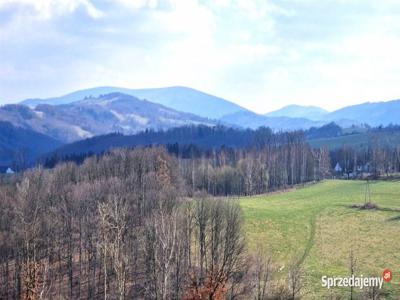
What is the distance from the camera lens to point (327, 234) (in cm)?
7575

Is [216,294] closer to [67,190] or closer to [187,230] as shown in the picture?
[187,230]

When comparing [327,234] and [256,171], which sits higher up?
[256,171]

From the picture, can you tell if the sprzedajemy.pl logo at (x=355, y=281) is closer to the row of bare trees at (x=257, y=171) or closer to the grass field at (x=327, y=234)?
the grass field at (x=327, y=234)

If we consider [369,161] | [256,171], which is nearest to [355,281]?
[256,171]

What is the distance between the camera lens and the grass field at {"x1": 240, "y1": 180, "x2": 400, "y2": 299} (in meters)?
59.1

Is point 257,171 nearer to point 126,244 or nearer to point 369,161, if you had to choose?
point 369,161

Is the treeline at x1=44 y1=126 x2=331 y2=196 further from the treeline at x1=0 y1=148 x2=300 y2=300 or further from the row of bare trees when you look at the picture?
the treeline at x1=0 y1=148 x2=300 y2=300

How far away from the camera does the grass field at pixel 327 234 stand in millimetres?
59125

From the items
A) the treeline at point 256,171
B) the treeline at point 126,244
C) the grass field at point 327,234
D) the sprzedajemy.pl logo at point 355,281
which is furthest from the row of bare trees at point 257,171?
the sprzedajemy.pl logo at point 355,281

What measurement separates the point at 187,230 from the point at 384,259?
90.4 feet

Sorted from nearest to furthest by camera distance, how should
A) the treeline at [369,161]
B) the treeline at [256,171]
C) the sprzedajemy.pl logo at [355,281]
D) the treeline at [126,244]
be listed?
the sprzedajemy.pl logo at [355,281], the treeline at [126,244], the treeline at [256,171], the treeline at [369,161]

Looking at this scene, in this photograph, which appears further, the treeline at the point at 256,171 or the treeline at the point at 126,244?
the treeline at the point at 256,171

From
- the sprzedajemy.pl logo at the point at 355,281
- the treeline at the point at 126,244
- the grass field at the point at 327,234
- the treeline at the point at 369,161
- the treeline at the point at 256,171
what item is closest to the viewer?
the sprzedajemy.pl logo at the point at 355,281

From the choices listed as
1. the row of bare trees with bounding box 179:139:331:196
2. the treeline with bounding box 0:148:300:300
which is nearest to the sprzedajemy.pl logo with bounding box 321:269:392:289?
the treeline with bounding box 0:148:300:300
